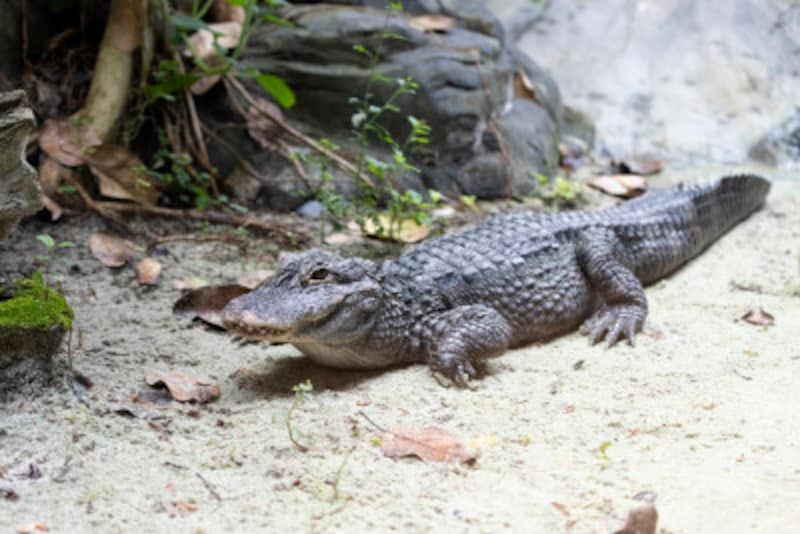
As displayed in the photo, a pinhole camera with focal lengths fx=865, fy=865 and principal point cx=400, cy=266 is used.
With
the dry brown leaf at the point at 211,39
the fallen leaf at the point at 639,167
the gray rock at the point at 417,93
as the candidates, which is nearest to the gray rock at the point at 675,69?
the fallen leaf at the point at 639,167

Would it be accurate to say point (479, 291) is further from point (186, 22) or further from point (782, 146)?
point (782, 146)

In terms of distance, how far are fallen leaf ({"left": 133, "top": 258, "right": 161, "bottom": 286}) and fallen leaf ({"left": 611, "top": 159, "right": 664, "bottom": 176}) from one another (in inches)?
157

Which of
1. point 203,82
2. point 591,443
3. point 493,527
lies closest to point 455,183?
point 203,82

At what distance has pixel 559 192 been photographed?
6176mm

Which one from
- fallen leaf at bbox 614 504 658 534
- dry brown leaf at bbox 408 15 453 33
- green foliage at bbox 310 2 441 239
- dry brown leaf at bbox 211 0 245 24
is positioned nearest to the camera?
fallen leaf at bbox 614 504 658 534

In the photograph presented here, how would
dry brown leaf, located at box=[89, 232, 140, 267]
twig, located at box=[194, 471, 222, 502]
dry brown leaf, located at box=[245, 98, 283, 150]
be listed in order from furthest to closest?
dry brown leaf, located at box=[245, 98, 283, 150], dry brown leaf, located at box=[89, 232, 140, 267], twig, located at box=[194, 471, 222, 502]

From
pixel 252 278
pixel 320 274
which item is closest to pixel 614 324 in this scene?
pixel 320 274

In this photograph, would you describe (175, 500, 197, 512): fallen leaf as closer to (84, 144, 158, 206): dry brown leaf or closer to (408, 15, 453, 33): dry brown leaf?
(84, 144, 158, 206): dry brown leaf

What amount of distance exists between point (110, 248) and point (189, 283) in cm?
56

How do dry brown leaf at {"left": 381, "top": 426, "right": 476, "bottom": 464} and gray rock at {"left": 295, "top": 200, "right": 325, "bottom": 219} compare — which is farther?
gray rock at {"left": 295, "top": 200, "right": 325, "bottom": 219}

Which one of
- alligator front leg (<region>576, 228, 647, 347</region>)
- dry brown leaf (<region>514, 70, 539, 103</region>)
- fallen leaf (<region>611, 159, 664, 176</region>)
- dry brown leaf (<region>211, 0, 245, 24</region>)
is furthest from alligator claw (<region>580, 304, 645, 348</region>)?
dry brown leaf (<region>211, 0, 245, 24</region>)

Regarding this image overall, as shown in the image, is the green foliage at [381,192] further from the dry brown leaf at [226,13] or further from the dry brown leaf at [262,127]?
the dry brown leaf at [226,13]

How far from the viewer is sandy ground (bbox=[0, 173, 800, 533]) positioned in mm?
2400

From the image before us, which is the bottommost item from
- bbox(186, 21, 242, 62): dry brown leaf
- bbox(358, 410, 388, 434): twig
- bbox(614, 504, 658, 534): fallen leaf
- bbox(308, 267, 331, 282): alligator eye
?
bbox(358, 410, 388, 434): twig
